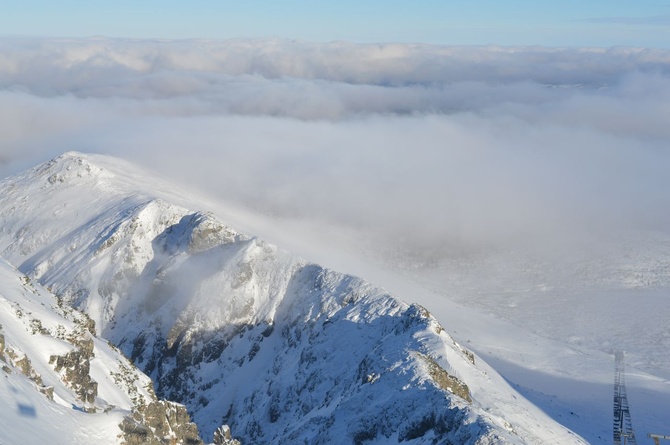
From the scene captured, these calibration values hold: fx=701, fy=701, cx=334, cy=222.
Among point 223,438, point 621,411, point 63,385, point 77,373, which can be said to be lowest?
point 223,438

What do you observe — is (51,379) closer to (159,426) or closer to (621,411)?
(159,426)

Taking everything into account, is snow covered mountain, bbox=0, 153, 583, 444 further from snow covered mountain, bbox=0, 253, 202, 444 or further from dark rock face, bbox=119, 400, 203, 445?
dark rock face, bbox=119, 400, 203, 445

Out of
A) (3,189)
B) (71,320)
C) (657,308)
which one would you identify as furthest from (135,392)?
(657,308)

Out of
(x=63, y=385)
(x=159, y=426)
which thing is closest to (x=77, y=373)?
(x=63, y=385)

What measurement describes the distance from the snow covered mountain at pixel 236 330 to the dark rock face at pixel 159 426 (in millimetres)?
873

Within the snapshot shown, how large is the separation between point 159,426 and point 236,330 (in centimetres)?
6867

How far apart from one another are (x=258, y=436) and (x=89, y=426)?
5728 cm

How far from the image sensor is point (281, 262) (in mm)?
130875

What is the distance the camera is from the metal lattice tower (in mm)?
108875

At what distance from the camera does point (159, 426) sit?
186ft

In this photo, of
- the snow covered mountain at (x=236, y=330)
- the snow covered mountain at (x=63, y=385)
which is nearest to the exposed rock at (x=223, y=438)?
the snow covered mountain at (x=236, y=330)

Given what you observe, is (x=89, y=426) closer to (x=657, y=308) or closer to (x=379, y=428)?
(x=379, y=428)

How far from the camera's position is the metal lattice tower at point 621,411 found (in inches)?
4286

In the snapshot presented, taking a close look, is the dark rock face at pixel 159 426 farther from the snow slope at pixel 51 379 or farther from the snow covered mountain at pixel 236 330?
the snow slope at pixel 51 379
